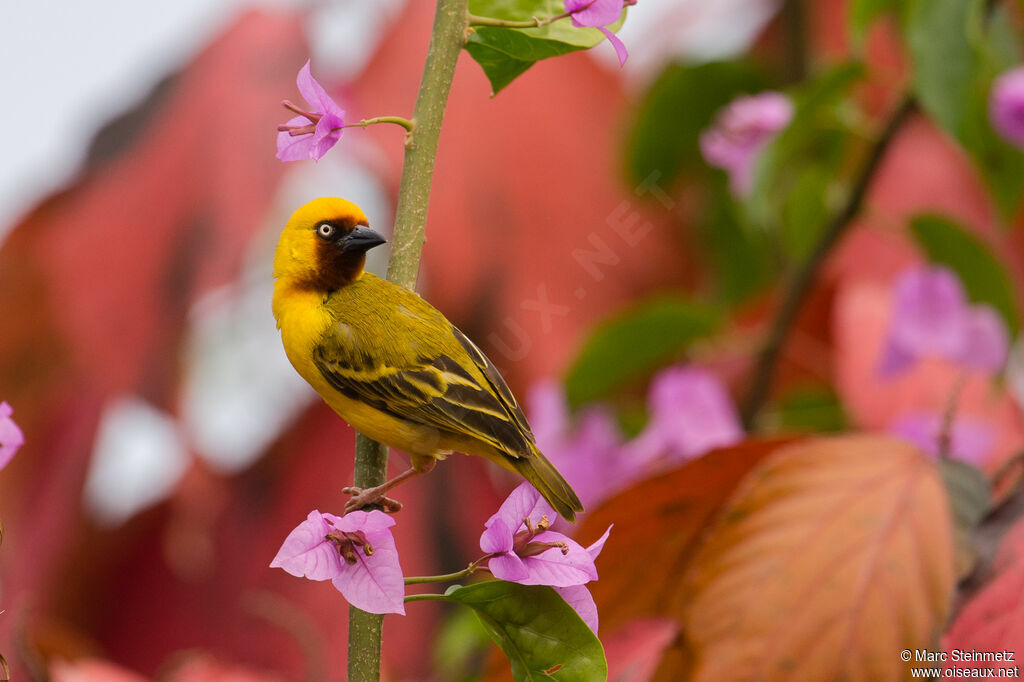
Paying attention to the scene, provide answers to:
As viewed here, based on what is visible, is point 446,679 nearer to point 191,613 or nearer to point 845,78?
point 191,613

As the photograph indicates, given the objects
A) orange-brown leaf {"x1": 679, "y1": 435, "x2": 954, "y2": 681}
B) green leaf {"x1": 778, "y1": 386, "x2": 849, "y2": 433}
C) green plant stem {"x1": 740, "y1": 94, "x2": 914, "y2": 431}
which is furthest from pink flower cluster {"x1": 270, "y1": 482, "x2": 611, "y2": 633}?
green leaf {"x1": 778, "y1": 386, "x2": 849, "y2": 433}

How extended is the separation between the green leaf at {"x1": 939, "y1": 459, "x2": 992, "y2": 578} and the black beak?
1.21 ft

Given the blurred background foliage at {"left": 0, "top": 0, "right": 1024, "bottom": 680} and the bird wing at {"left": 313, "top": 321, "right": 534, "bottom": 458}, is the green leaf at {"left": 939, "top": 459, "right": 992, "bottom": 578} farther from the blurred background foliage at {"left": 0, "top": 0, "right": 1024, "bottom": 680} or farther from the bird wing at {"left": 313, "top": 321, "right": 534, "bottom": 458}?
the bird wing at {"left": 313, "top": 321, "right": 534, "bottom": 458}

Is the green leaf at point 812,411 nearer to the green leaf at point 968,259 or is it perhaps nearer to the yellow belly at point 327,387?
the green leaf at point 968,259

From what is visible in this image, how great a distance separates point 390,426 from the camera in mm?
422

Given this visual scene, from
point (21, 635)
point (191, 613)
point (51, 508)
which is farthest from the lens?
point (191, 613)

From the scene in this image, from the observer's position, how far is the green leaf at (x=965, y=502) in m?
0.60

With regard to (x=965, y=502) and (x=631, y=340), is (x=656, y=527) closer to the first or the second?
(x=965, y=502)

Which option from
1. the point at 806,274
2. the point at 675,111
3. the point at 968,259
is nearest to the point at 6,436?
the point at 806,274

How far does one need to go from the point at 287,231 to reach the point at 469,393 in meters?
0.12

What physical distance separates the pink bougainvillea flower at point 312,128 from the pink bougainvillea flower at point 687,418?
574 mm

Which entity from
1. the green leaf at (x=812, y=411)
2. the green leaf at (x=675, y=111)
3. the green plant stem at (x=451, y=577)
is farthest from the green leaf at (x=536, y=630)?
the green leaf at (x=675, y=111)

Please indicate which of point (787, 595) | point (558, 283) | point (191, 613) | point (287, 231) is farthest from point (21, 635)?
point (558, 283)

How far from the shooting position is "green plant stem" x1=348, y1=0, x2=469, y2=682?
0.33 m
